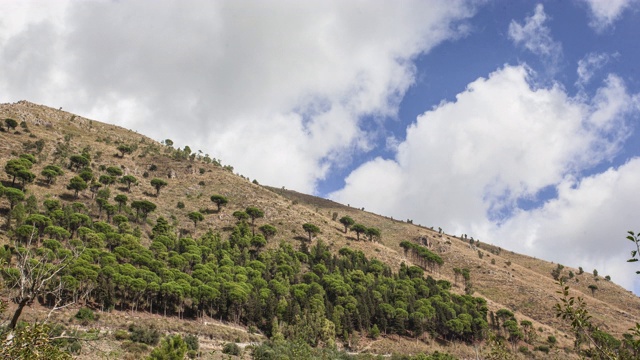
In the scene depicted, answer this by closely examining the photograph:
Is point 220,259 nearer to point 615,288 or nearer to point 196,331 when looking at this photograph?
point 196,331

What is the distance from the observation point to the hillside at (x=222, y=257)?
67.7 metres

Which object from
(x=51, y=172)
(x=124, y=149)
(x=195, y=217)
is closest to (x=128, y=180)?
(x=51, y=172)

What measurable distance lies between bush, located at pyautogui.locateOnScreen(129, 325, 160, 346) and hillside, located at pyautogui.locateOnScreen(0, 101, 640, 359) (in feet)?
5.89

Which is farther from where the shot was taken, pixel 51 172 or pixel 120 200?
pixel 120 200

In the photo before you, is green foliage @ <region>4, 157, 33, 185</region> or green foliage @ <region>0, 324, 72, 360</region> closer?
green foliage @ <region>0, 324, 72, 360</region>

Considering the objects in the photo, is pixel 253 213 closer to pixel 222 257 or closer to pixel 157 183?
pixel 222 257

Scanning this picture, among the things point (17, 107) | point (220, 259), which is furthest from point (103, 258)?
point (17, 107)

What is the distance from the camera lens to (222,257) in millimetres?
86938

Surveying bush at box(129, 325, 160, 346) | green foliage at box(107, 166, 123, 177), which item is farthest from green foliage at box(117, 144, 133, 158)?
bush at box(129, 325, 160, 346)

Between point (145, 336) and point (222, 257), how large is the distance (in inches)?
1352

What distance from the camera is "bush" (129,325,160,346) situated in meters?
52.3

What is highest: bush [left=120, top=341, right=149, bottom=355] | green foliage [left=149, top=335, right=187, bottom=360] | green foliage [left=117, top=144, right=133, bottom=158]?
green foliage [left=117, top=144, right=133, bottom=158]

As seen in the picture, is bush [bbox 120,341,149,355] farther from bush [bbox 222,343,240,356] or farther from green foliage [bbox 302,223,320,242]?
green foliage [bbox 302,223,320,242]

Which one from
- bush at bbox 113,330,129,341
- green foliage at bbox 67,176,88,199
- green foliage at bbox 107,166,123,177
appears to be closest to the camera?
bush at bbox 113,330,129,341
